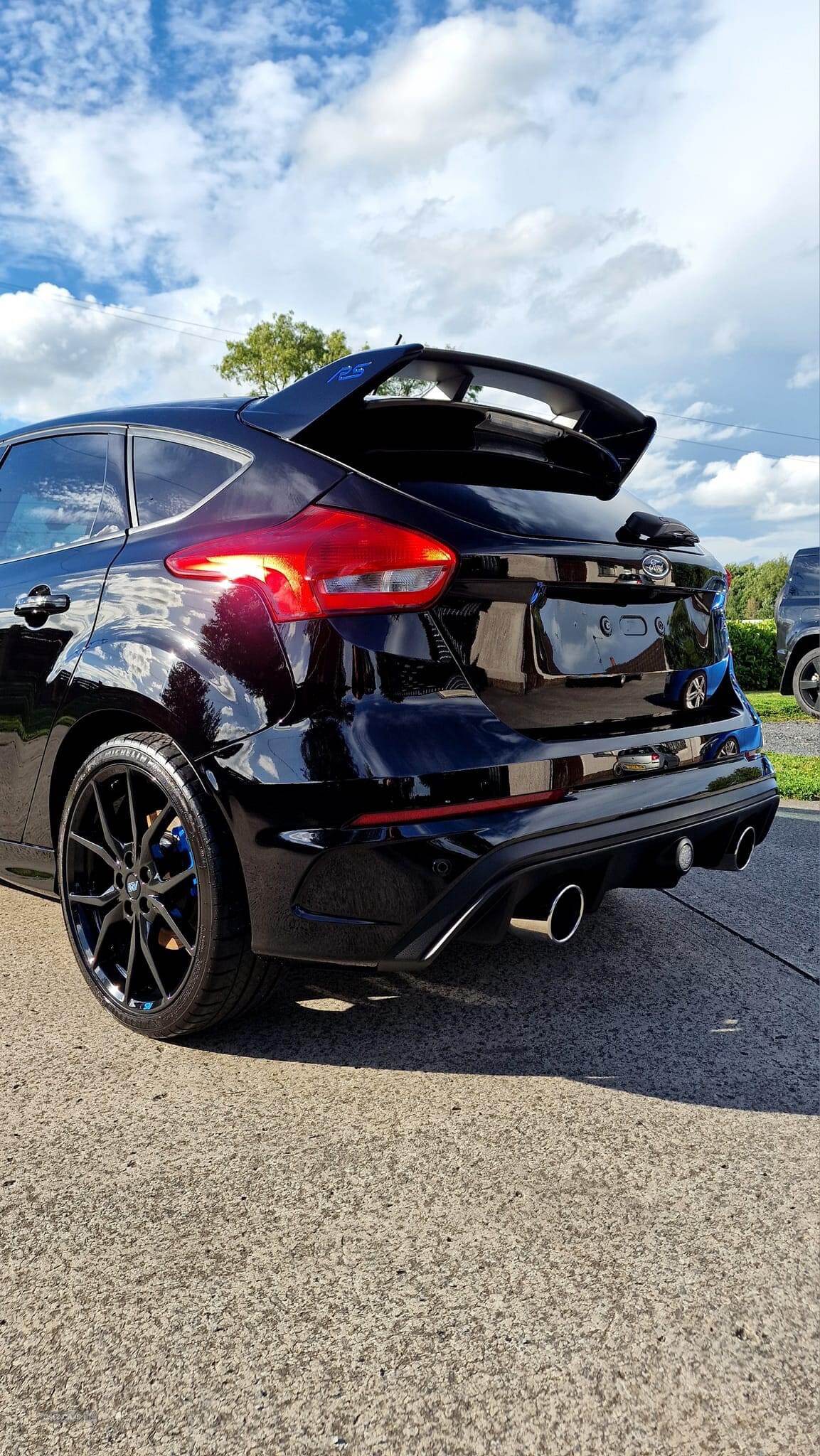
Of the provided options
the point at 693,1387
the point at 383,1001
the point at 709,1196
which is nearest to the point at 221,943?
the point at 383,1001

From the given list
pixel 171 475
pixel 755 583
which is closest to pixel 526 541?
pixel 171 475

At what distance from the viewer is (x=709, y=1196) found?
6.61 ft

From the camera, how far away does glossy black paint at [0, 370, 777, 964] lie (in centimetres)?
224

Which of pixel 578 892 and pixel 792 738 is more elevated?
pixel 578 892

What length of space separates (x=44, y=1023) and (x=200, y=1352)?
1471mm

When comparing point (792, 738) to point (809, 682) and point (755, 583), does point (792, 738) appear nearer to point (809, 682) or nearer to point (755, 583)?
point (809, 682)

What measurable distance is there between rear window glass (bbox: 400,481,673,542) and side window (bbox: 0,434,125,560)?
3.37 ft

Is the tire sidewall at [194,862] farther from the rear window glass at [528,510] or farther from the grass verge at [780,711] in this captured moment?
the grass verge at [780,711]

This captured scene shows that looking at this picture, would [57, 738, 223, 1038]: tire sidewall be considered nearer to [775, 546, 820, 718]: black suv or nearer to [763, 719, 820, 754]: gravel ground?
[763, 719, 820, 754]: gravel ground

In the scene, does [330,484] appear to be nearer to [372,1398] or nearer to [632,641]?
[632,641]

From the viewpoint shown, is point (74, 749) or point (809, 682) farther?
point (809, 682)

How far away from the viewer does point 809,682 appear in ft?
40.1

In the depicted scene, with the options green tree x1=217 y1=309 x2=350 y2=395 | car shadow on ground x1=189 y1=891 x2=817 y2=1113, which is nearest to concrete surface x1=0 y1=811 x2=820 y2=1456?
car shadow on ground x1=189 y1=891 x2=817 y2=1113

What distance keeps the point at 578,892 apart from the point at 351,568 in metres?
0.90
